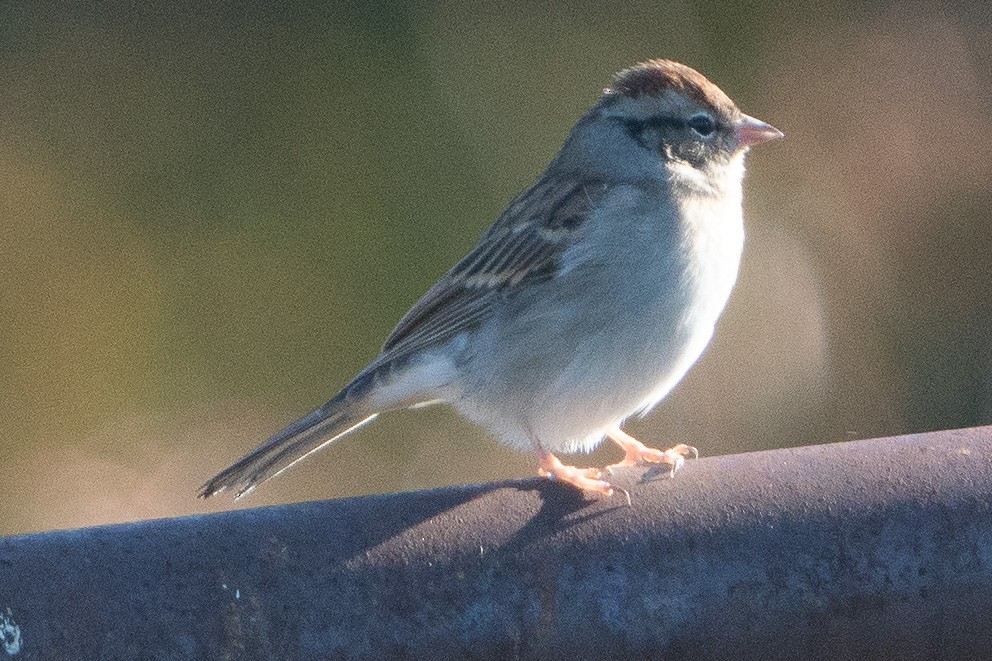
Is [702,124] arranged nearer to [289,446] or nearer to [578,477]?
[289,446]

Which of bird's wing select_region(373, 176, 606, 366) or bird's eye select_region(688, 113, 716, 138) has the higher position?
bird's eye select_region(688, 113, 716, 138)

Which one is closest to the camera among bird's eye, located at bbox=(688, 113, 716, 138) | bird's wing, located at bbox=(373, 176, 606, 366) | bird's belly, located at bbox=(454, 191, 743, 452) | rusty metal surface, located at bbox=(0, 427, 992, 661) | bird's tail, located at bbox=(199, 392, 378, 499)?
rusty metal surface, located at bbox=(0, 427, 992, 661)

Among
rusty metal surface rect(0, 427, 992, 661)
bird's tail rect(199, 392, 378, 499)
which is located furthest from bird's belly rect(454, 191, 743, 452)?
rusty metal surface rect(0, 427, 992, 661)

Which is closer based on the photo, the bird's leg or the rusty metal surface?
the rusty metal surface

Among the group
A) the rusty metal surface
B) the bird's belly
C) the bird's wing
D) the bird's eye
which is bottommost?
the rusty metal surface

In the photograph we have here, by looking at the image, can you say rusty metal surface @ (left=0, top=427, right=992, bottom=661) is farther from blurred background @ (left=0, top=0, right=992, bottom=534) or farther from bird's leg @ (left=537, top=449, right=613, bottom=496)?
blurred background @ (left=0, top=0, right=992, bottom=534)

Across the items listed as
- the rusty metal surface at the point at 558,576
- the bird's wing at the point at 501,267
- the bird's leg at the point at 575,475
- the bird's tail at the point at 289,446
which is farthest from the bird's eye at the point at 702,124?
the rusty metal surface at the point at 558,576

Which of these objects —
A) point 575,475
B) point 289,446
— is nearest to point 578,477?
point 575,475

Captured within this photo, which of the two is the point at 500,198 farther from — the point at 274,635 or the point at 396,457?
the point at 274,635
